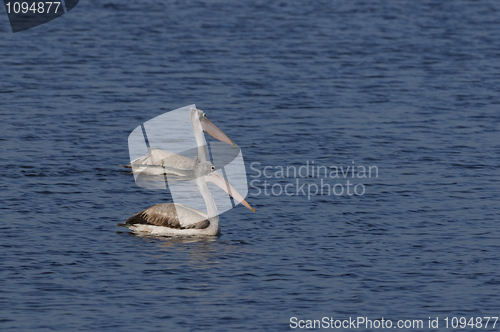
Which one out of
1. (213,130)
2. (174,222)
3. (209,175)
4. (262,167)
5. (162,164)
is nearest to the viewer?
(174,222)

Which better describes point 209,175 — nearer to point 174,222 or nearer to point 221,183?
point 221,183

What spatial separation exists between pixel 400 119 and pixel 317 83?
14.3 feet

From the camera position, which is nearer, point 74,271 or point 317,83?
point 74,271

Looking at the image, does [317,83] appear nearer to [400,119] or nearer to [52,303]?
[400,119]

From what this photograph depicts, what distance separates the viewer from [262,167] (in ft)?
60.7

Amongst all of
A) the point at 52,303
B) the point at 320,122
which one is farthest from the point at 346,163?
the point at 52,303

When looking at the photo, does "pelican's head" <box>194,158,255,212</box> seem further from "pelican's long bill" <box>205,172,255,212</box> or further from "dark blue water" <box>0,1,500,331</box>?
"dark blue water" <box>0,1,500,331</box>

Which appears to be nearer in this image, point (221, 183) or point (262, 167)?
point (221, 183)

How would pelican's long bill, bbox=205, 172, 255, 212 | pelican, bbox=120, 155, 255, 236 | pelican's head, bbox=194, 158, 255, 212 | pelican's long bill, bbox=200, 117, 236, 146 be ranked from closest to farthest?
1. pelican, bbox=120, 155, 255, 236
2. pelican's head, bbox=194, 158, 255, 212
3. pelican's long bill, bbox=205, 172, 255, 212
4. pelican's long bill, bbox=200, 117, 236, 146

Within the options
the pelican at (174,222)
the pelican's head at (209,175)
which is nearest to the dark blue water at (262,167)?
the pelican at (174,222)

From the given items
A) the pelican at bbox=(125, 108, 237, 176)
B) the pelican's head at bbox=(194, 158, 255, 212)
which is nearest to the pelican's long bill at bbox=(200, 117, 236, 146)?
the pelican's head at bbox=(194, 158, 255, 212)

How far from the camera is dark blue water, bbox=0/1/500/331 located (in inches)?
470

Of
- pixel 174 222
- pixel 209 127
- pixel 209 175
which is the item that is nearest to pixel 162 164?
pixel 209 127

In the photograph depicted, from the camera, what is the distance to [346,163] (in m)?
18.8
